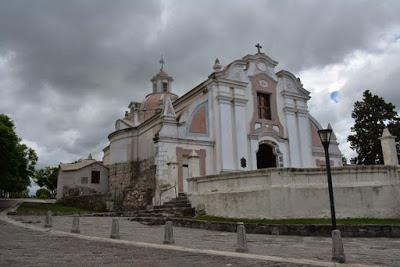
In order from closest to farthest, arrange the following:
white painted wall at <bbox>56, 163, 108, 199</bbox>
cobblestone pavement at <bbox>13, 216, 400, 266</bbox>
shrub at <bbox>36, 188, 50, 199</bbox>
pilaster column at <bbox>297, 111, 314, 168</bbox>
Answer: cobblestone pavement at <bbox>13, 216, 400, 266</bbox> → pilaster column at <bbox>297, 111, 314, 168</bbox> → white painted wall at <bbox>56, 163, 108, 199</bbox> → shrub at <bbox>36, 188, 50, 199</bbox>

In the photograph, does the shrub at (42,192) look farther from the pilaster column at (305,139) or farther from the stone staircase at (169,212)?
the stone staircase at (169,212)

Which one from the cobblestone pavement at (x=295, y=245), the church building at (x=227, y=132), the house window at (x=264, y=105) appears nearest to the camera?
the cobblestone pavement at (x=295, y=245)

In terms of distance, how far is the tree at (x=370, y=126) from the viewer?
37.7 m

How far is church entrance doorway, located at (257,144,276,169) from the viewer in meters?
29.3

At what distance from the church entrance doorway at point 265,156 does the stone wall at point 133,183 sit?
315 inches

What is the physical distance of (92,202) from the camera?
30.5 metres

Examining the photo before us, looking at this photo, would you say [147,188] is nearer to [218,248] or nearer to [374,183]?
[374,183]

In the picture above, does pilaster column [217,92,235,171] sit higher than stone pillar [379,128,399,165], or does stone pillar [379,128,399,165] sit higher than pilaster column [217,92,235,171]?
pilaster column [217,92,235,171]

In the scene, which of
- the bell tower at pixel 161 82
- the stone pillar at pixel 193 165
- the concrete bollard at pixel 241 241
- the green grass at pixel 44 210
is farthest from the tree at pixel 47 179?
the concrete bollard at pixel 241 241

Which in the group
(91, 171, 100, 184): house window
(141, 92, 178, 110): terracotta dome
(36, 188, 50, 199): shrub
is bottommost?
(91, 171, 100, 184): house window

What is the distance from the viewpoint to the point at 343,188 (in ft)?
52.6

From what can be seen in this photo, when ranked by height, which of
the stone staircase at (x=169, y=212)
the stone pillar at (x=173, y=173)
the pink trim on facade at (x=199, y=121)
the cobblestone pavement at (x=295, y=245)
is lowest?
the cobblestone pavement at (x=295, y=245)

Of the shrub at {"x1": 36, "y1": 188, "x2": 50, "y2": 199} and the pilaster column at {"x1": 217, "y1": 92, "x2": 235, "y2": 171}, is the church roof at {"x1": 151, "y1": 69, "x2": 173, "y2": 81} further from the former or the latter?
the shrub at {"x1": 36, "y1": 188, "x2": 50, "y2": 199}

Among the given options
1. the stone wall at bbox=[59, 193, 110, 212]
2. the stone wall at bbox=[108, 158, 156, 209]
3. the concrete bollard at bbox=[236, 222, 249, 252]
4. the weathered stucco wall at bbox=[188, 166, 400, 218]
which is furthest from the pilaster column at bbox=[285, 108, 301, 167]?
the concrete bollard at bbox=[236, 222, 249, 252]
